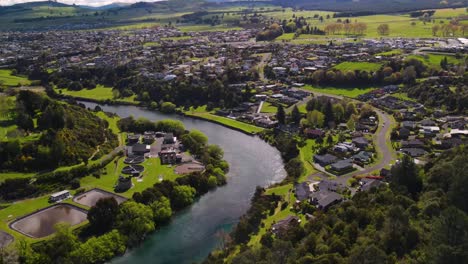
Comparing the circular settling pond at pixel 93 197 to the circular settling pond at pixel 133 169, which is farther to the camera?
the circular settling pond at pixel 133 169

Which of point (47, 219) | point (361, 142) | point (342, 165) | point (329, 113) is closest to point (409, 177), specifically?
point (342, 165)

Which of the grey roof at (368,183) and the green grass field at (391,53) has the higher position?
the green grass field at (391,53)

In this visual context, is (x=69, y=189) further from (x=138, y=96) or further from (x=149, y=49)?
(x=149, y=49)

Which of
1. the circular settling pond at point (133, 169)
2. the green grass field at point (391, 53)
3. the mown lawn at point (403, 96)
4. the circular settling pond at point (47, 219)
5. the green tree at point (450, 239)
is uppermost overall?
the green tree at point (450, 239)

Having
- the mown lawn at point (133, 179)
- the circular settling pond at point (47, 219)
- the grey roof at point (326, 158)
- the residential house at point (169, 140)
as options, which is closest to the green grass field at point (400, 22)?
the residential house at point (169, 140)

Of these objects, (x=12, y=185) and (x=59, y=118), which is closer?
(x=12, y=185)

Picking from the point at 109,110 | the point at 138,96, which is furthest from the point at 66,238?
the point at 138,96

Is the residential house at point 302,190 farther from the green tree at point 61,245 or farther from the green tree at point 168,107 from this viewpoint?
the green tree at point 168,107
